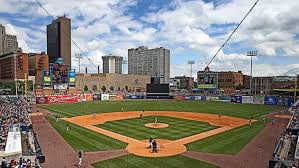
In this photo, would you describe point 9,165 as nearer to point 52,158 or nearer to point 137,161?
point 52,158

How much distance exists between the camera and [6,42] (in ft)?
611

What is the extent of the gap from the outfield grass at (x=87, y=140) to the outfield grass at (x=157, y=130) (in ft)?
9.31

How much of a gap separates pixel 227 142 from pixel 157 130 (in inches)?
347

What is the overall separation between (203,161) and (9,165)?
522 inches

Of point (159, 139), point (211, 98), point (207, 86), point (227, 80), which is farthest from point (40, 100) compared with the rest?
point (227, 80)

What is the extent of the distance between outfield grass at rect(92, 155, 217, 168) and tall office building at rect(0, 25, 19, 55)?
176m

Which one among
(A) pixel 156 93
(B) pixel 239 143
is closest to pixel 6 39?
(A) pixel 156 93

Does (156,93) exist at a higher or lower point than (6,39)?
lower

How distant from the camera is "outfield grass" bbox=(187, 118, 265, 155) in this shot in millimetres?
23797

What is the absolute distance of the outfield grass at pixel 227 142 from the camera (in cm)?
2380

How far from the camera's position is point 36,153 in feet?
65.9

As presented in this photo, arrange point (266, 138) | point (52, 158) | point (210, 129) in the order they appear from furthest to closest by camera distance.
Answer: point (210, 129) < point (266, 138) < point (52, 158)

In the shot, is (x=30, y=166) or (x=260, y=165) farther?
(x=260, y=165)

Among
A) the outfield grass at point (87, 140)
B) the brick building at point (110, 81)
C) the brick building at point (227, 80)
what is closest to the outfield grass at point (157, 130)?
the outfield grass at point (87, 140)
